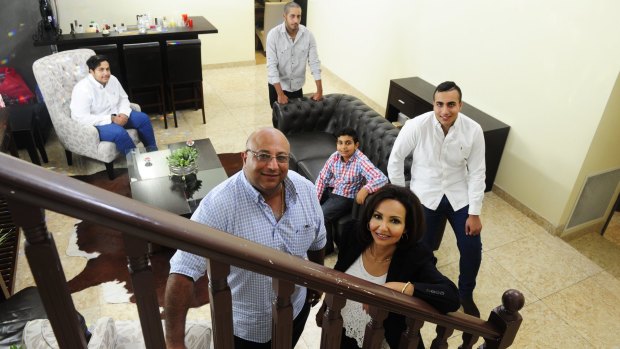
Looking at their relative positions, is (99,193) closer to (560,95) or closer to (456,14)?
(560,95)

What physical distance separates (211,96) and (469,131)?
478 cm

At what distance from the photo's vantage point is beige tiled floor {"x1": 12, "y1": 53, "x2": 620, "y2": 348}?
3.17 m

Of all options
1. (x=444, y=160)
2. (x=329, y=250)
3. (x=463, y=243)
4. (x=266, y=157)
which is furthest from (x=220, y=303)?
(x=329, y=250)

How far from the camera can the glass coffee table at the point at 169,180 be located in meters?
3.80

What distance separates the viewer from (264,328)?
1.82m

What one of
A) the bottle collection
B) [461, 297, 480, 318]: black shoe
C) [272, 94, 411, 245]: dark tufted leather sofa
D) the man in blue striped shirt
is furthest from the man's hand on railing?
the bottle collection

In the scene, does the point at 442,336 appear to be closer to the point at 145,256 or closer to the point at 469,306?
the point at 145,256

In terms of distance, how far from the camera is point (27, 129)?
14.8 ft

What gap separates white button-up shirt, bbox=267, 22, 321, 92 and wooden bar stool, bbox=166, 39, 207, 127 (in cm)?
123

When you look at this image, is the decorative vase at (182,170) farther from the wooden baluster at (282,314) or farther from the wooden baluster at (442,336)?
→ the wooden baluster at (282,314)

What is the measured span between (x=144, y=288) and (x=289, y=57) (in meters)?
4.52

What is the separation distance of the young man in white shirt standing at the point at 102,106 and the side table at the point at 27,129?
0.46 metres

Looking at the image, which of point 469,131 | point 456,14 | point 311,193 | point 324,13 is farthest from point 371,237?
point 324,13

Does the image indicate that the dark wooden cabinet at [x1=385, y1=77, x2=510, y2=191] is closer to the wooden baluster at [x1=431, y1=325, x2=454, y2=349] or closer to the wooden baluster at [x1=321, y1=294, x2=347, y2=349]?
the wooden baluster at [x1=431, y1=325, x2=454, y2=349]
